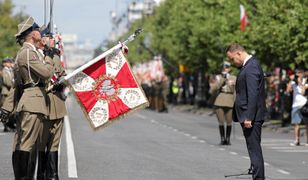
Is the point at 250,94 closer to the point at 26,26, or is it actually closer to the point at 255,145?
Result: the point at 255,145

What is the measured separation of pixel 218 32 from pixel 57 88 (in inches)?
1442

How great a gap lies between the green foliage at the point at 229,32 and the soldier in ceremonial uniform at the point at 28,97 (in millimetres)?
22469

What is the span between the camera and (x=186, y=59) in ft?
195

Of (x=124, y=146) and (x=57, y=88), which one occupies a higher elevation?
(x=57, y=88)

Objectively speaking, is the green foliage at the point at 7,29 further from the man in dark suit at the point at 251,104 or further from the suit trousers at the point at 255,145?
the suit trousers at the point at 255,145

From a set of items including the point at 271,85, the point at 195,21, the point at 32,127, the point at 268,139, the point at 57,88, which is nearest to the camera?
the point at 32,127

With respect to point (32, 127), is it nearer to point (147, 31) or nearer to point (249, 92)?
point (249, 92)

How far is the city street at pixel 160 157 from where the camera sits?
15562 millimetres

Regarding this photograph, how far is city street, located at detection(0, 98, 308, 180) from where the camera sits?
15562mm

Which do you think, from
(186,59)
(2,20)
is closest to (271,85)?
(186,59)

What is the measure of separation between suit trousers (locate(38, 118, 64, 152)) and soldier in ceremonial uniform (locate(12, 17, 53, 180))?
1.10 m

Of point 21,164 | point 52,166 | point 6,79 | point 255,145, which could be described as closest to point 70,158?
point 52,166

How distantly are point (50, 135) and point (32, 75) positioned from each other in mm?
1643

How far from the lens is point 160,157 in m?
19.1
